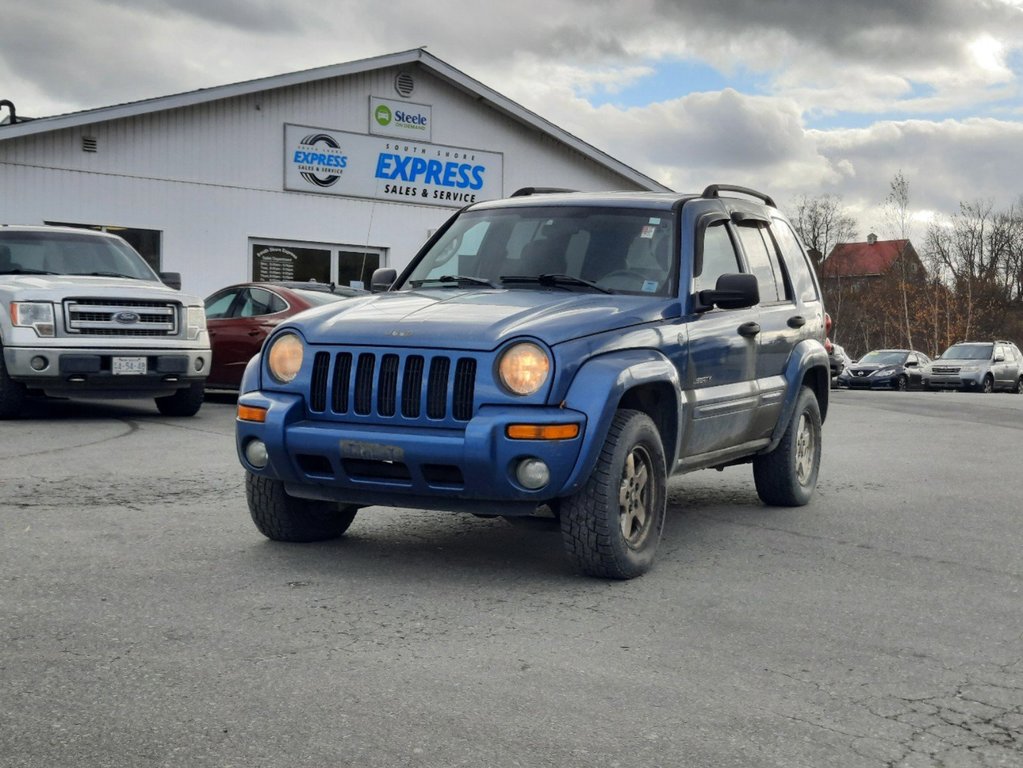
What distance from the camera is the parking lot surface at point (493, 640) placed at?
354 centimetres

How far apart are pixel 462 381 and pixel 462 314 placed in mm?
429

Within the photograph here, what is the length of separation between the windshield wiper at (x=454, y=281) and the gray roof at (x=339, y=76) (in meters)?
14.9

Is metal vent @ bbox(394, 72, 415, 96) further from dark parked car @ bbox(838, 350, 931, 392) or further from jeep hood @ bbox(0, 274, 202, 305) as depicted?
dark parked car @ bbox(838, 350, 931, 392)

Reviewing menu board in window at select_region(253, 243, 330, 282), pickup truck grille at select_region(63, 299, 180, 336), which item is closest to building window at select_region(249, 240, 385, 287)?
menu board in window at select_region(253, 243, 330, 282)

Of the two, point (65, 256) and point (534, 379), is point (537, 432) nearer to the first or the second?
point (534, 379)

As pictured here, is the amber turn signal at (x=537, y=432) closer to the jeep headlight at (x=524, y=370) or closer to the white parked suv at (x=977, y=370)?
the jeep headlight at (x=524, y=370)

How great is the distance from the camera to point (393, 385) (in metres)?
5.55

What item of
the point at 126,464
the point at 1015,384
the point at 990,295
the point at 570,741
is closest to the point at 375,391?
the point at 570,741

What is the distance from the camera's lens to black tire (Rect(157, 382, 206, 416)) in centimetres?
1331

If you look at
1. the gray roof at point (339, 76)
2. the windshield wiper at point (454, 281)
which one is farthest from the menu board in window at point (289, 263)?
the windshield wiper at point (454, 281)

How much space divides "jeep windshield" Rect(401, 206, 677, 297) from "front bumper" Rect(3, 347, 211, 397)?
6.02 m

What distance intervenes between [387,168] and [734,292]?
63.9 ft

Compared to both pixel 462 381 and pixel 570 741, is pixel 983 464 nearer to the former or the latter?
pixel 462 381

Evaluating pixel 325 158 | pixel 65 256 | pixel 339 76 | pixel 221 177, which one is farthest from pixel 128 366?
pixel 339 76
